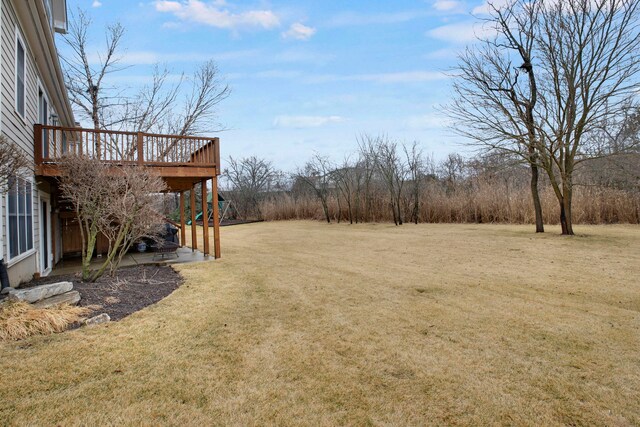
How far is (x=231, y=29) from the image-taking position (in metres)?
12.7

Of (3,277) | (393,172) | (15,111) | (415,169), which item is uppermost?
(415,169)

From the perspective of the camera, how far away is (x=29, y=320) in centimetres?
350

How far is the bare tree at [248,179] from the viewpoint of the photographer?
98.7 feet

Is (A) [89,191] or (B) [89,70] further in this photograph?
(B) [89,70]

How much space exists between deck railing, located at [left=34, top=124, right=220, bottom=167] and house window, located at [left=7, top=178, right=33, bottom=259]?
1.05m

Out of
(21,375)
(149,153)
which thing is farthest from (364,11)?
(21,375)

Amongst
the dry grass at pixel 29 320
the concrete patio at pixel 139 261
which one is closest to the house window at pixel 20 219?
the dry grass at pixel 29 320

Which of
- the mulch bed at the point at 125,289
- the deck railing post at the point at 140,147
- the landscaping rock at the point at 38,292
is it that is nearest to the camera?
the landscaping rock at the point at 38,292

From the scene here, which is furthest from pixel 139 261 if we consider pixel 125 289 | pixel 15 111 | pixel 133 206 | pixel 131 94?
pixel 131 94

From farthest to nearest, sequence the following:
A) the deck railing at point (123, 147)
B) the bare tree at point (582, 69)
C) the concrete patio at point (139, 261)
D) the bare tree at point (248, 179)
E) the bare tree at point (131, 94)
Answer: the bare tree at point (248, 179), the bare tree at point (131, 94), the bare tree at point (582, 69), the concrete patio at point (139, 261), the deck railing at point (123, 147)

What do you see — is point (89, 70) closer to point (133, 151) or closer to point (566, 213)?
point (133, 151)

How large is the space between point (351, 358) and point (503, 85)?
10599 millimetres

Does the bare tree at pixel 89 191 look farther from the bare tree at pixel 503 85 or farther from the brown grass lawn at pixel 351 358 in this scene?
the bare tree at pixel 503 85

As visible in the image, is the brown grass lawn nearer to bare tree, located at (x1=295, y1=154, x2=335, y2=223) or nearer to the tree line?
the tree line
